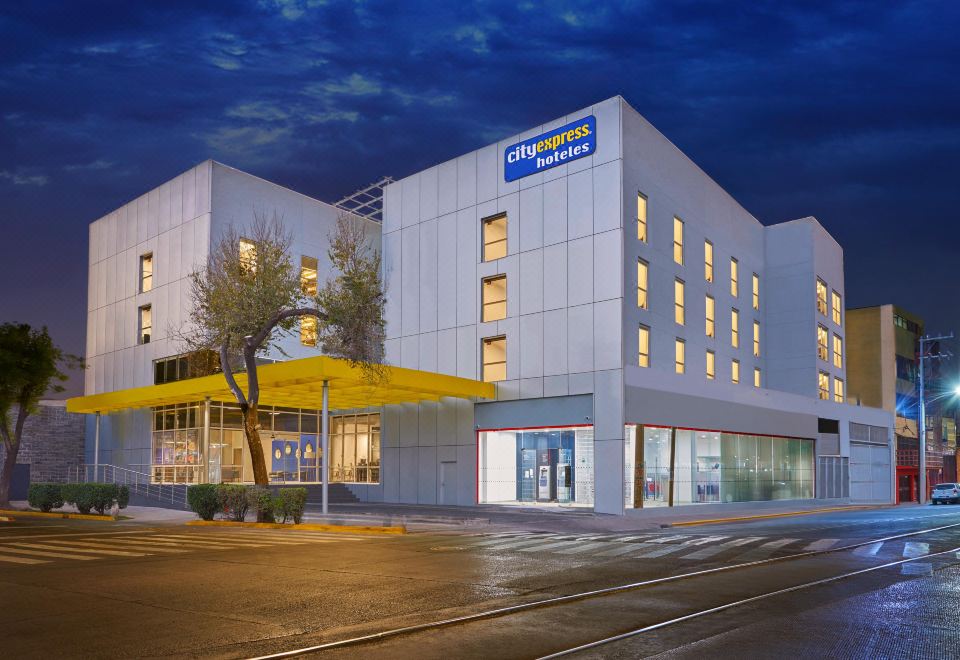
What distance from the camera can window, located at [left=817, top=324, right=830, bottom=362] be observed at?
173 feet

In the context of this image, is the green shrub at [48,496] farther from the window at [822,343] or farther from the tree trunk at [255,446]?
the window at [822,343]

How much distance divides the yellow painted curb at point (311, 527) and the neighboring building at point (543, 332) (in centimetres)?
1098

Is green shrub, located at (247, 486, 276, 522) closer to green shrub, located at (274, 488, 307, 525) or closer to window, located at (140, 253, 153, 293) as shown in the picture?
green shrub, located at (274, 488, 307, 525)

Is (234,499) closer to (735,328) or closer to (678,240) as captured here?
(678,240)

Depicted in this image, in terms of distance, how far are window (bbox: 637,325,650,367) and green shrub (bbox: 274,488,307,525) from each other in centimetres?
1563

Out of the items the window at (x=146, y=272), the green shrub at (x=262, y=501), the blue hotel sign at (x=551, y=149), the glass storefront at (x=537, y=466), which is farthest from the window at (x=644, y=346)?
the window at (x=146, y=272)

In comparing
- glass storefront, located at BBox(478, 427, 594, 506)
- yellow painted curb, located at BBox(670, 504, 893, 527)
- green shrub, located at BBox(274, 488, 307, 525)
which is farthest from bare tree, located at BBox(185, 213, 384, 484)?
yellow painted curb, located at BBox(670, 504, 893, 527)

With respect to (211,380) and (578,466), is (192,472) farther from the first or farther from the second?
(578,466)

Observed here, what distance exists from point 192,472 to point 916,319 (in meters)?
65.3

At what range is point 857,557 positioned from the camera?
16.7 metres

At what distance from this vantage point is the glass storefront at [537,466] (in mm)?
34219

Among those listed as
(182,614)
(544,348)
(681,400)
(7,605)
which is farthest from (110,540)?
(681,400)

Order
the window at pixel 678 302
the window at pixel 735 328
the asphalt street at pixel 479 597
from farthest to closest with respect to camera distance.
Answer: the window at pixel 735 328 < the window at pixel 678 302 < the asphalt street at pixel 479 597

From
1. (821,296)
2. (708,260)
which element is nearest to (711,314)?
(708,260)
